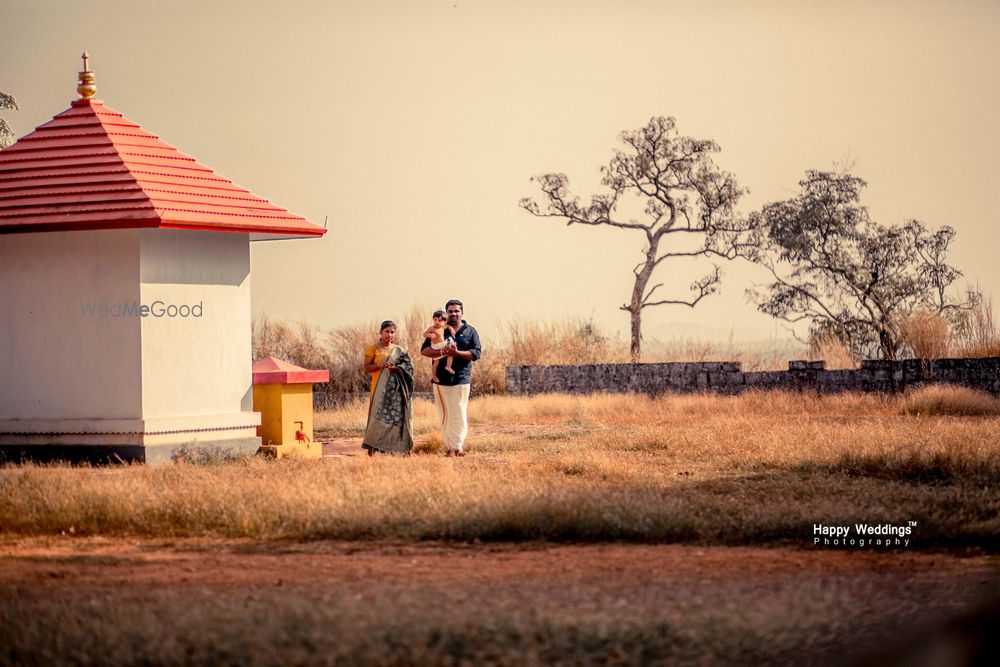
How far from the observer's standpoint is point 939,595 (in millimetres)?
7250

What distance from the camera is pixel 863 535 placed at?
9.67 m

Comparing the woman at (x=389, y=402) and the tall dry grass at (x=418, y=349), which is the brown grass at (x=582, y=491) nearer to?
the woman at (x=389, y=402)

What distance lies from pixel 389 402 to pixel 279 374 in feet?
4.90

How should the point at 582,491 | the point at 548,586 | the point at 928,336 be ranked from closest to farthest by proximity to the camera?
the point at 548,586, the point at 582,491, the point at 928,336

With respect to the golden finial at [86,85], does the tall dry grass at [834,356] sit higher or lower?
lower

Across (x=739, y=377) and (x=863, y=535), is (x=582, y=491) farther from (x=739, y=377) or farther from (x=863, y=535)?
(x=739, y=377)

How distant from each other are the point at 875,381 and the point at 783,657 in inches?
783

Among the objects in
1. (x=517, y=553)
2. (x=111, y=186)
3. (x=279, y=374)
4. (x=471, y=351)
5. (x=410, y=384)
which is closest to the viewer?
(x=517, y=553)

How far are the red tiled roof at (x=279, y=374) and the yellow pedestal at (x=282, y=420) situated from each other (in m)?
0.11

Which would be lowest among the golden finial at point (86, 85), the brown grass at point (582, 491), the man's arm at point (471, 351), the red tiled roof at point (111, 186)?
the brown grass at point (582, 491)

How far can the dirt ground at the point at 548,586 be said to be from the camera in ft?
20.4

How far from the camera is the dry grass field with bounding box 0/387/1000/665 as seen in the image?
6047 mm

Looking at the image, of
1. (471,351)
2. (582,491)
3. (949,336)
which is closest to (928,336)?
(949,336)

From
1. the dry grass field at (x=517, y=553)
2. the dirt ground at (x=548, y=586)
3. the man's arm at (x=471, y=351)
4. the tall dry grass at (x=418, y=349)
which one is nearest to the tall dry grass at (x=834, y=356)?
the tall dry grass at (x=418, y=349)
